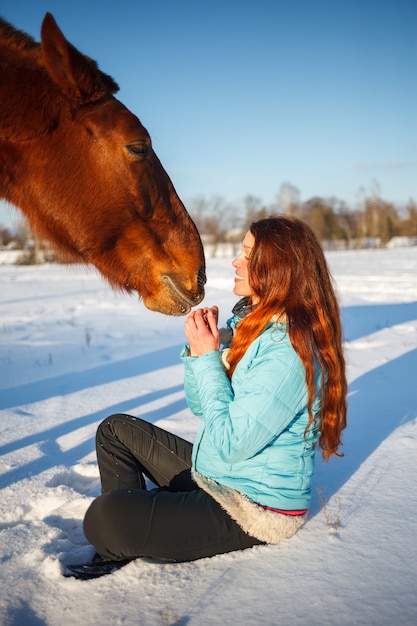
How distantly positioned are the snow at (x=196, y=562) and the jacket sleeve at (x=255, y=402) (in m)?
0.55

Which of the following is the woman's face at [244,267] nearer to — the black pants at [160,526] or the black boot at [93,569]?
the black pants at [160,526]

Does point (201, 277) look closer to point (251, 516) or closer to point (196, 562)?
point (251, 516)

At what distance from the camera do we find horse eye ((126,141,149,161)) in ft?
7.50

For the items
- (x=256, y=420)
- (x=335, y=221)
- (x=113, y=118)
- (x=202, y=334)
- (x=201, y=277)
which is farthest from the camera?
(x=335, y=221)

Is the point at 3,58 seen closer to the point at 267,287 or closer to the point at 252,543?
the point at 267,287

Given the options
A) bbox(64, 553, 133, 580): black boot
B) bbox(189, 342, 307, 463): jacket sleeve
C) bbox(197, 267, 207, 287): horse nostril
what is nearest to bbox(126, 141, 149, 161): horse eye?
bbox(197, 267, 207, 287): horse nostril

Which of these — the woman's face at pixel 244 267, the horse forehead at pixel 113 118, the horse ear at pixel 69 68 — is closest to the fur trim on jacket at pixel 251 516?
the woman's face at pixel 244 267

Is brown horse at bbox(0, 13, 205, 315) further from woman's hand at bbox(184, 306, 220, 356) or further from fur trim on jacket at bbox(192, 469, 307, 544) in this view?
fur trim on jacket at bbox(192, 469, 307, 544)

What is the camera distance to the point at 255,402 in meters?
1.85

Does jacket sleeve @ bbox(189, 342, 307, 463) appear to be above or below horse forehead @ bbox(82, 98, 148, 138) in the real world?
below


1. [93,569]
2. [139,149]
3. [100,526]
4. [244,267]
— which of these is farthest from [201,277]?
[93,569]

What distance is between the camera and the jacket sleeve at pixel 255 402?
1.85m

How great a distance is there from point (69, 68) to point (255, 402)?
1792 mm

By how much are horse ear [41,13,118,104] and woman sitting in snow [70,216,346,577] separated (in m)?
1.06
